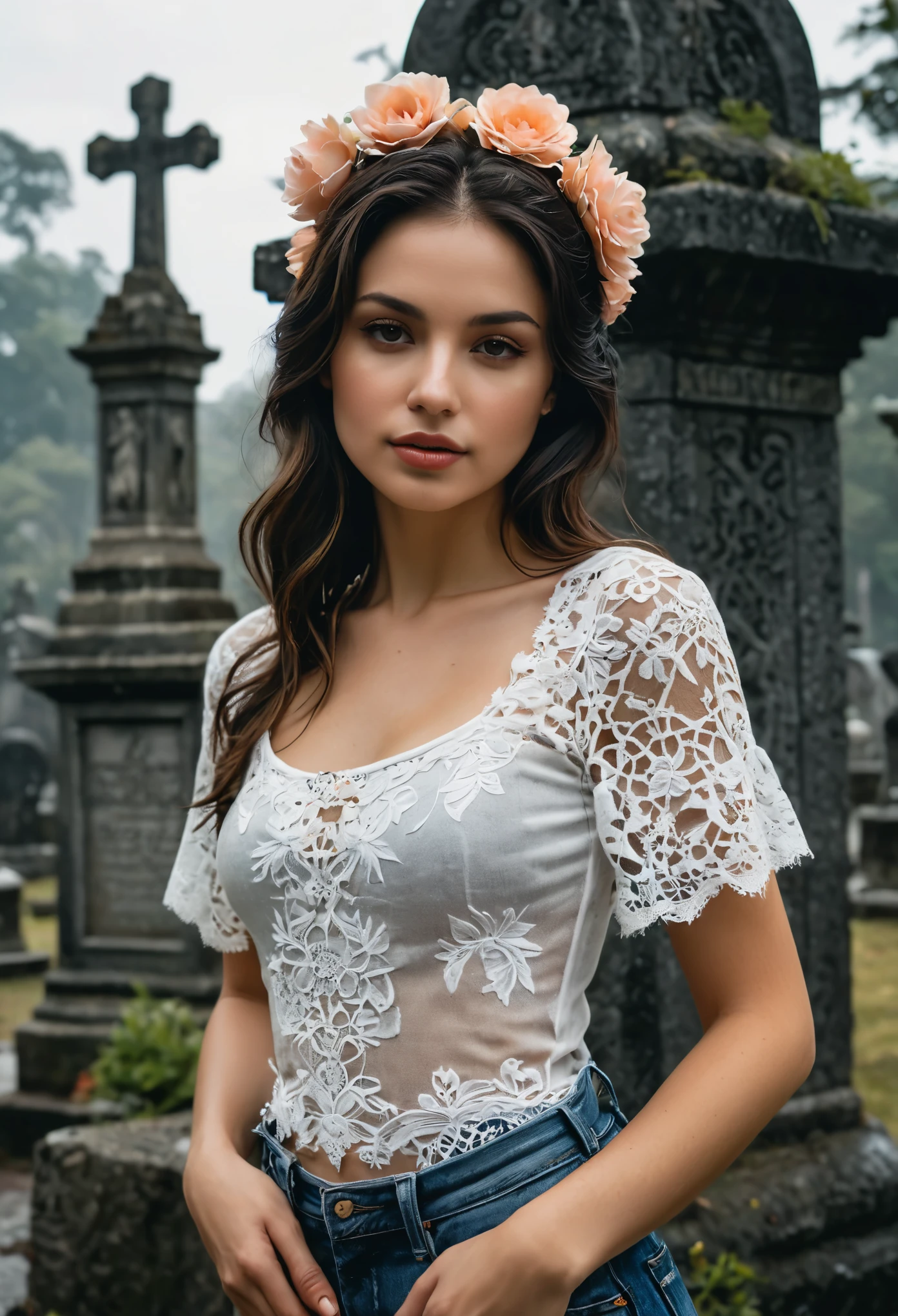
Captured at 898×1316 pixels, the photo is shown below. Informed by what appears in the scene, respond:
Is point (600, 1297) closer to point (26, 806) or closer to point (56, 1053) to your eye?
point (56, 1053)

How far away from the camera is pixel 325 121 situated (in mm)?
1768

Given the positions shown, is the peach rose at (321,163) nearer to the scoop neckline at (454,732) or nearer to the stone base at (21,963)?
the scoop neckline at (454,732)

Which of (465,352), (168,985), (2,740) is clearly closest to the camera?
(465,352)

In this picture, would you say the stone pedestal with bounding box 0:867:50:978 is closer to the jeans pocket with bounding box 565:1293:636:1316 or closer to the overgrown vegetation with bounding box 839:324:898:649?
the jeans pocket with bounding box 565:1293:636:1316

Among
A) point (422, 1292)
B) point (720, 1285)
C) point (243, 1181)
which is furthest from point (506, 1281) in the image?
point (720, 1285)

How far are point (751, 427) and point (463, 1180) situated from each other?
73.2 inches

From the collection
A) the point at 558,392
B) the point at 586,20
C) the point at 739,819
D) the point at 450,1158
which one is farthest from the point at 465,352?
the point at 586,20

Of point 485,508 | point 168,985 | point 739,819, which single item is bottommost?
point 168,985

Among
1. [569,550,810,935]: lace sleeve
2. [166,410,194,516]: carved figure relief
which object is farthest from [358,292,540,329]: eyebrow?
[166,410,194,516]: carved figure relief

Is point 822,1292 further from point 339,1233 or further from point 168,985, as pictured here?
point 168,985

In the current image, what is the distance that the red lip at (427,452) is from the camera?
5.36 feet

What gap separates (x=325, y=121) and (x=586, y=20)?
1192mm

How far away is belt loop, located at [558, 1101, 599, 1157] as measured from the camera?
60.4 inches

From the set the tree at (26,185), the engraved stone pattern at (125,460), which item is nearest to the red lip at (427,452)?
the engraved stone pattern at (125,460)
